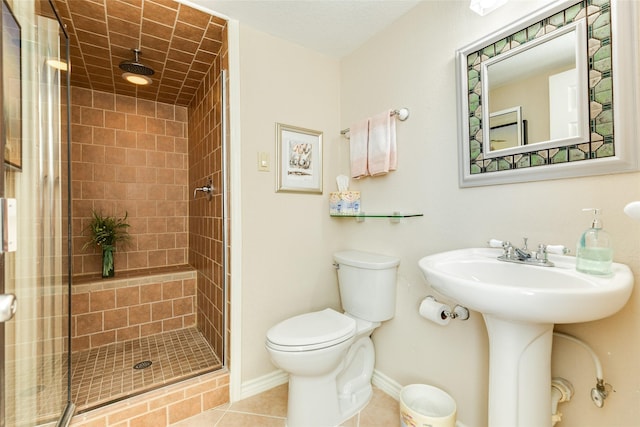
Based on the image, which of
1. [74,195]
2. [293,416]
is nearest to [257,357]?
[293,416]

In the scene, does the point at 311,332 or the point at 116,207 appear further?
the point at 116,207

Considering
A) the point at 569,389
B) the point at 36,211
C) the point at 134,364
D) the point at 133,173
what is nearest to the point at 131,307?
the point at 134,364

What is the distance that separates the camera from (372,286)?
1.50 meters

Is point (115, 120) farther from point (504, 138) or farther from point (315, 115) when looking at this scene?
point (504, 138)

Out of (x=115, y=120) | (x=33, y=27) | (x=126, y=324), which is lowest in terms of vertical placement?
(x=126, y=324)

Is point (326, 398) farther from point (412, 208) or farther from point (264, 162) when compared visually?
point (264, 162)

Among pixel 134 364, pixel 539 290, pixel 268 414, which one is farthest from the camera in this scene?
pixel 134 364

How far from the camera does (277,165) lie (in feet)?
5.44

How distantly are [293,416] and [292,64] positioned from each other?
198 cm

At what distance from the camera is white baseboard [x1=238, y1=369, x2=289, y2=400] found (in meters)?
1.55

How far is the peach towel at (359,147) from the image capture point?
1675 millimetres

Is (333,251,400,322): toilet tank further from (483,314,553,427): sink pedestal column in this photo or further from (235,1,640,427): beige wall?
(483,314,553,427): sink pedestal column

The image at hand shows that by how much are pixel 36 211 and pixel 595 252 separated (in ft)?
6.15

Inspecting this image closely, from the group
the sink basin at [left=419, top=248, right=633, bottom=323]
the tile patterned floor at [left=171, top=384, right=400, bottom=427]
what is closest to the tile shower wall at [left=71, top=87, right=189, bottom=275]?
the tile patterned floor at [left=171, top=384, right=400, bottom=427]
